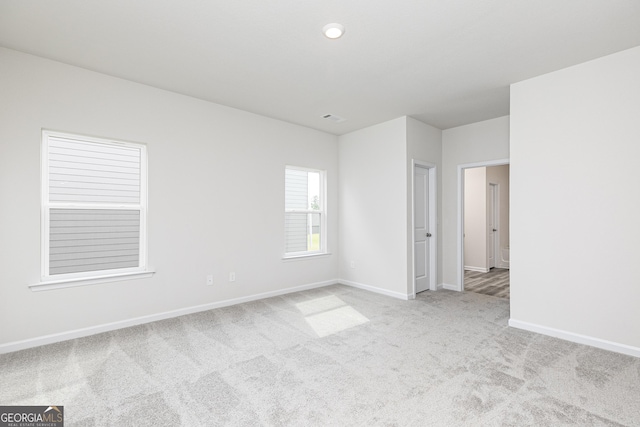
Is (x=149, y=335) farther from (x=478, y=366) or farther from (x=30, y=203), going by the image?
(x=478, y=366)

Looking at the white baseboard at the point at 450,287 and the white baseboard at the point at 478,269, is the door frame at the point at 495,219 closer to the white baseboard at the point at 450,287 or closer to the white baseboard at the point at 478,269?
the white baseboard at the point at 478,269

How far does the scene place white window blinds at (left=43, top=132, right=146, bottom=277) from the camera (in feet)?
10.2

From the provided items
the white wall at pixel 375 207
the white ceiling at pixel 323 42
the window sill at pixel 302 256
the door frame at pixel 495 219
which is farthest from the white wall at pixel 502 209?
the window sill at pixel 302 256

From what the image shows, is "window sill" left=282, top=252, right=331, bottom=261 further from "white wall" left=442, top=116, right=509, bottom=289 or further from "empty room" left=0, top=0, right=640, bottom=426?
"white wall" left=442, top=116, right=509, bottom=289

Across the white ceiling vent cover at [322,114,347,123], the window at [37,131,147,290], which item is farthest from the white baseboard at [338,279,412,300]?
the window at [37,131,147,290]

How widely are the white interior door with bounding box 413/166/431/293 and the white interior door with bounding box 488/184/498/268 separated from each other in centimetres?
272

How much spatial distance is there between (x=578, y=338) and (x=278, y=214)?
12.7 feet

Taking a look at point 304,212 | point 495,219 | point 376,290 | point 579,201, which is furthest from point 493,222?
point 304,212

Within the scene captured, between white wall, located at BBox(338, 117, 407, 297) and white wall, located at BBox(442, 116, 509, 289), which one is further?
white wall, located at BBox(442, 116, 509, 289)

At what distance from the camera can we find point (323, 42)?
269 centimetres

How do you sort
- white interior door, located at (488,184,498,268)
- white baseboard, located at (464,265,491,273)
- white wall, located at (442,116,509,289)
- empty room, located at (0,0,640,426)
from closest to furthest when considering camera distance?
empty room, located at (0,0,640,426)
white wall, located at (442,116,509,289)
white baseboard, located at (464,265,491,273)
white interior door, located at (488,184,498,268)

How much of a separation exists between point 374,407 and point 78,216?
3377 millimetres

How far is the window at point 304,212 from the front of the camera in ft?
16.8

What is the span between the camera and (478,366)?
2559 millimetres
